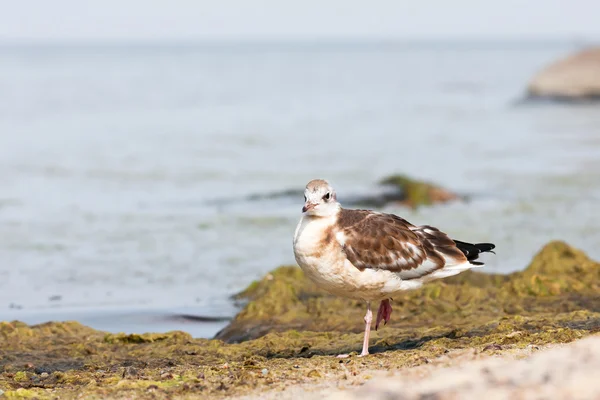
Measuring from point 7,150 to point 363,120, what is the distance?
588 inches

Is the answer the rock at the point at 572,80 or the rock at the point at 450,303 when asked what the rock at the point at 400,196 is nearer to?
the rock at the point at 450,303

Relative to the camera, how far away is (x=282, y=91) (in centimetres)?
5481

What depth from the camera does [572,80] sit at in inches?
1770

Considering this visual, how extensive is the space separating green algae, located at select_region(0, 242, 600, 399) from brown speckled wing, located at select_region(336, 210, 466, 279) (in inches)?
24.8

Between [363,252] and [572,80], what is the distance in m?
39.0

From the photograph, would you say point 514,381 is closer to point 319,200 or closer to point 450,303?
point 319,200

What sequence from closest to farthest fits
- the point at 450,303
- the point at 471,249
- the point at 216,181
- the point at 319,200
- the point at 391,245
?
the point at 319,200 → the point at 391,245 → the point at 471,249 → the point at 450,303 → the point at 216,181

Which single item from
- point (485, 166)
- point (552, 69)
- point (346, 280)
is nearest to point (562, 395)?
point (346, 280)

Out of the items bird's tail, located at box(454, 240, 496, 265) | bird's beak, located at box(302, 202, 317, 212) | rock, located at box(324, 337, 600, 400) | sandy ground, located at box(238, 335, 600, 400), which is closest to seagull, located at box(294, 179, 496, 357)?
bird's beak, located at box(302, 202, 317, 212)

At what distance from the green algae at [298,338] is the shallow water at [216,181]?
1.08m

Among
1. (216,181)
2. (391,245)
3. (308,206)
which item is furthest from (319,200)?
(216,181)

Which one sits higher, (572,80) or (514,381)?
(572,80)

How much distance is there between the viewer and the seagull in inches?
313

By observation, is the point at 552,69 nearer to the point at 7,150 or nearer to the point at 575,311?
the point at 7,150
